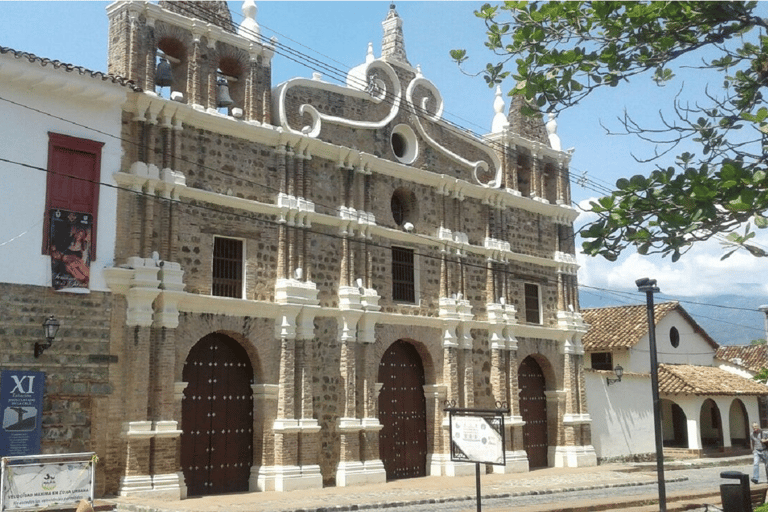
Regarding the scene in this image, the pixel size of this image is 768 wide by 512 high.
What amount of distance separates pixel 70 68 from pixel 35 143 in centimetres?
158

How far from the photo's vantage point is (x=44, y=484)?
42.5 feet

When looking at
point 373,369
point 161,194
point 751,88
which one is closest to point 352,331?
point 373,369

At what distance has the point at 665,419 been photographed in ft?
119

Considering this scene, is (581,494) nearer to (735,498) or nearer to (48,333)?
(735,498)

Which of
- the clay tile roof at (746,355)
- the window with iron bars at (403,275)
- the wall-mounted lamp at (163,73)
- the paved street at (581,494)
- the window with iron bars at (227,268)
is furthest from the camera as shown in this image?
the clay tile roof at (746,355)

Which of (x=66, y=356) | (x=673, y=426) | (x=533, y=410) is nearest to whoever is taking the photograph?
(x=66, y=356)

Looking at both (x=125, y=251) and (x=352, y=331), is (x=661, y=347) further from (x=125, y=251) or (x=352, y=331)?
(x=125, y=251)

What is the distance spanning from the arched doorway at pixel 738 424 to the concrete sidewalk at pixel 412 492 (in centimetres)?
1159

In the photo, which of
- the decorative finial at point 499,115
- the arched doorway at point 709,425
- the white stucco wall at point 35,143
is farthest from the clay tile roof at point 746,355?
the white stucco wall at point 35,143

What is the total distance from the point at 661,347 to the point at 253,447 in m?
20.7

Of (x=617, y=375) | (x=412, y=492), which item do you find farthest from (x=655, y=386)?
(x=617, y=375)

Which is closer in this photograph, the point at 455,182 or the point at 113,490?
the point at 113,490

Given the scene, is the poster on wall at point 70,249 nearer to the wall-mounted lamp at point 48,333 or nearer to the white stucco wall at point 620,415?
the wall-mounted lamp at point 48,333

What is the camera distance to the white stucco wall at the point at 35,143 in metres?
16.0
